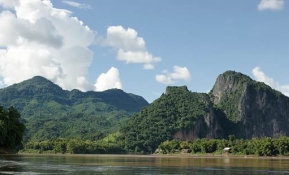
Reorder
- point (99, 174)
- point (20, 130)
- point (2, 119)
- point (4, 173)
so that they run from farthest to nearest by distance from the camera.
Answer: point (20, 130), point (2, 119), point (99, 174), point (4, 173)

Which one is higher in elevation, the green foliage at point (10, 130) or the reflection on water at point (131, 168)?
the green foliage at point (10, 130)

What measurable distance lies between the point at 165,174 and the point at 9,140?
6878 cm

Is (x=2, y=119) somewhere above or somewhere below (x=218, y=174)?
above

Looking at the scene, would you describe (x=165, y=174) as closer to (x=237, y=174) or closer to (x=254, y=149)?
(x=237, y=174)

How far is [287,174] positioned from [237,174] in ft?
22.4

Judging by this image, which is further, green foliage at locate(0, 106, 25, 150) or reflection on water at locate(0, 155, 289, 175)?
green foliage at locate(0, 106, 25, 150)

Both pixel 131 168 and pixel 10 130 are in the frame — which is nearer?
pixel 131 168

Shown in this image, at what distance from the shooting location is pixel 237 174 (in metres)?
57.3

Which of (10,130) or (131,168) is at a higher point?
(10,130)

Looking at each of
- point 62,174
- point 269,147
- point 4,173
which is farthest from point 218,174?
point 269,147

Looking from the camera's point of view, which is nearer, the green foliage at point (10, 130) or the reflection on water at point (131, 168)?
the reflection on water at point (131, 168)

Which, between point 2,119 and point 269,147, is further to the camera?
point 269,147

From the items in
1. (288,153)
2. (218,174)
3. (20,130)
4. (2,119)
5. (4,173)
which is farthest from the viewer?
(288,153)

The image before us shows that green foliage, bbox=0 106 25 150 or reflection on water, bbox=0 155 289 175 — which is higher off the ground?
green foliage, bbox=0 106 25 150
